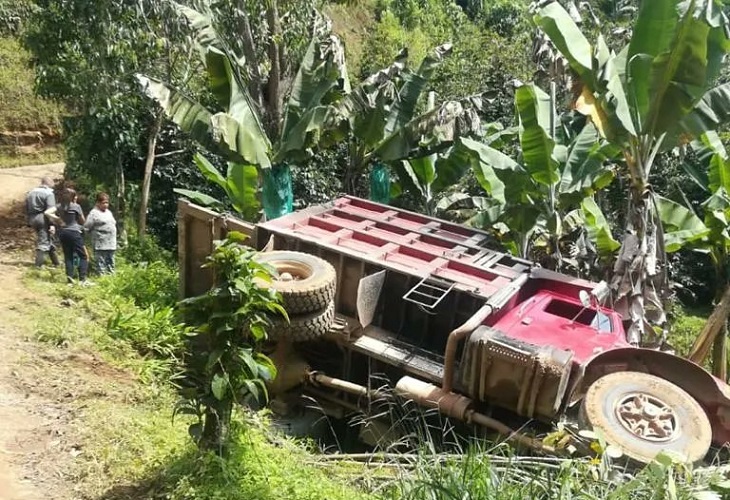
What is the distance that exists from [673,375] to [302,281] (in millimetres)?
3377

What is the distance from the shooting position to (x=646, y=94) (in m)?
6.46

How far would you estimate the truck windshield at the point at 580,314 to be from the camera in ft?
21.3

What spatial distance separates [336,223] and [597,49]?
3480 mm

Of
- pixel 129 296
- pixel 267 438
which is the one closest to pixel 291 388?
pixel 267 438

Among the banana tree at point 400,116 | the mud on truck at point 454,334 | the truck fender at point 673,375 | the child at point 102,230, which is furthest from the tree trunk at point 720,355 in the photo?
the child at point 102,230

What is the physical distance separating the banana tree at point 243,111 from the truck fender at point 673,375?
5135mm

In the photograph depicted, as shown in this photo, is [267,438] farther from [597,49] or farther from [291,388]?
[597,49]

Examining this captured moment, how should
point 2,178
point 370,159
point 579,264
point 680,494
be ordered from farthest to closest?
1. point 2,178
2. point 370,159
3. point 579,264
4. point 680,494

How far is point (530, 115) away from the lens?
7.48 metres

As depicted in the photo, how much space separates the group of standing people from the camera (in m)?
8.32

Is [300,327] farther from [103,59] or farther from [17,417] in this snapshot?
[103,59]

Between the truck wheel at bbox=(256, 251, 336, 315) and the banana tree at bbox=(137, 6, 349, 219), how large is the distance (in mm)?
2273

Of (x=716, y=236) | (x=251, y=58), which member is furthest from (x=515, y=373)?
(x=251, y=58)

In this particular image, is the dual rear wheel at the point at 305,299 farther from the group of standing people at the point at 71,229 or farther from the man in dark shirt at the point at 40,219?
the man in dark shirt at the point at 40,219
